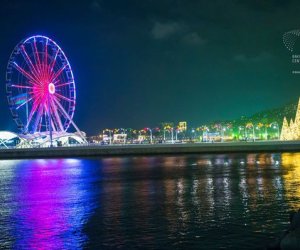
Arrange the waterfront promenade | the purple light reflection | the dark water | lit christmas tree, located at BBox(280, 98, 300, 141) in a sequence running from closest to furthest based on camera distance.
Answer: the dark water
the purple light reflection
the waterfront promenade
lit christmas tree, located at BBox(280, 98, 300, 141)

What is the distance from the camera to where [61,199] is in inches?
816

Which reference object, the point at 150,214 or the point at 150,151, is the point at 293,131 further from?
the point at 150,214

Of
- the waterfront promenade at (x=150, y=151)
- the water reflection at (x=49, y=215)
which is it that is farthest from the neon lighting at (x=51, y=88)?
the water reflection at (x=49, y=215)

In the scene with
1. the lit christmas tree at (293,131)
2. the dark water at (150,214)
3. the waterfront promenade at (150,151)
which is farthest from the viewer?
the lit christmas tree at (293,131)

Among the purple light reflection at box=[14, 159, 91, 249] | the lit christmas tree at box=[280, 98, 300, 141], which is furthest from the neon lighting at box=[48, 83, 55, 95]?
the lit christmas tree at box=[280, 98, 300, 141]

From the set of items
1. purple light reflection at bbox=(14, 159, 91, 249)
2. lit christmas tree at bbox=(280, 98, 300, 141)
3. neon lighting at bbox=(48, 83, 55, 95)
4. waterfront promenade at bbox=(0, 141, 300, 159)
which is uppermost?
neon lighting at bbox=(48, 83, 55, 95)

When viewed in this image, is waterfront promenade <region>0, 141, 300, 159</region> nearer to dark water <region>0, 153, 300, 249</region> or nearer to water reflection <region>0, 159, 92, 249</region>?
dark water <region>0, 153, 300, 249</region>

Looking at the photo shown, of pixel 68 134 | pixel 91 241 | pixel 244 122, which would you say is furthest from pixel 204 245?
pixel 244 122

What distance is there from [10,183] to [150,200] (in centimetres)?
1388

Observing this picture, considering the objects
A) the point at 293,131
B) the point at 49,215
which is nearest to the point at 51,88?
the point at 49,215

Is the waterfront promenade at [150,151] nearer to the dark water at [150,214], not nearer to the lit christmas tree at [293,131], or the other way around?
the lit christmas tree at [293,131]

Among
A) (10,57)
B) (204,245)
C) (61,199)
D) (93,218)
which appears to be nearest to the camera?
(204,245)

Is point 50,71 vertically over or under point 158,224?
over

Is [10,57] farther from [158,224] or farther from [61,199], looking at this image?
[158,224]
